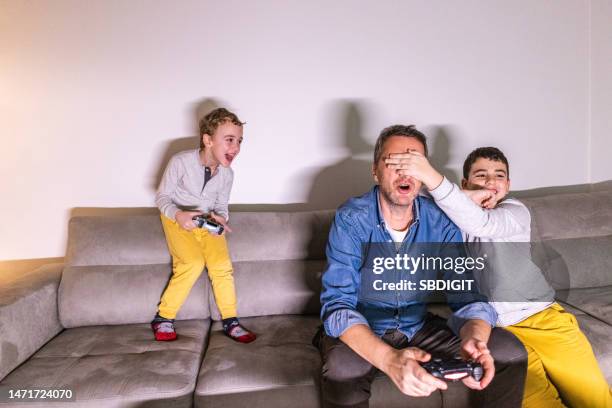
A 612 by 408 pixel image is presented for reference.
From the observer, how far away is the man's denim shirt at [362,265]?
1.44 metres

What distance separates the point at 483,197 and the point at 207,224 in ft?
4.07

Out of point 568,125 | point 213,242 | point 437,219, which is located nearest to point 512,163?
point 568,125

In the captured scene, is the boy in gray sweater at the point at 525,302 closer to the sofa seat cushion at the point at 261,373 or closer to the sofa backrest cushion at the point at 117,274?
the sofa seat cushion at the point at 261,373

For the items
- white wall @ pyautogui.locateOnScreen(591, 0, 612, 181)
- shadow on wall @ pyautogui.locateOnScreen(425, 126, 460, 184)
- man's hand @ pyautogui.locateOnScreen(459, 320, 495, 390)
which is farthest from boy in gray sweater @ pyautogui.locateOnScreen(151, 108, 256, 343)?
white wall @ pyautogui.locateOnScreen(591, 0, 612, 181)

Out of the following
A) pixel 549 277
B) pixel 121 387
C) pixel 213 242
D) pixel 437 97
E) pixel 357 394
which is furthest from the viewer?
pixel 437 97

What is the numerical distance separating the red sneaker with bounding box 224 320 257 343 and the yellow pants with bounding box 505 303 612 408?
114 cm

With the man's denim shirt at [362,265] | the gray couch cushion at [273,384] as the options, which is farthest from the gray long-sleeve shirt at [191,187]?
the man's denim shirt at [362,265]

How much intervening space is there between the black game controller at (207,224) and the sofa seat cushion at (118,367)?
51cm

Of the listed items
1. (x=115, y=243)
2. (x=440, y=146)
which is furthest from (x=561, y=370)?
(x=115, y=243)

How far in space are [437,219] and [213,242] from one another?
1165 millimetres

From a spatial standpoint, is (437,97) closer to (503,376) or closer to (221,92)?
(221,92)

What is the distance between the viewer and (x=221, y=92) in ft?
8.40

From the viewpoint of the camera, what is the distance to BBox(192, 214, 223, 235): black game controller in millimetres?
2035

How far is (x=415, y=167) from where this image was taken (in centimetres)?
143
